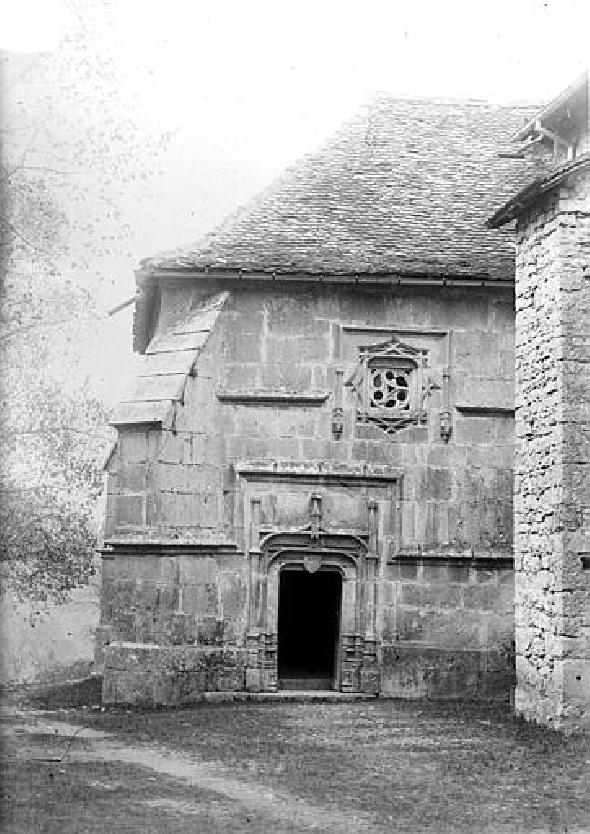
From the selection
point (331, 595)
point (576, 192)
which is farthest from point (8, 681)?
point (576, 192)

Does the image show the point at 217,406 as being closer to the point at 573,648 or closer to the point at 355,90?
the point at 355,90

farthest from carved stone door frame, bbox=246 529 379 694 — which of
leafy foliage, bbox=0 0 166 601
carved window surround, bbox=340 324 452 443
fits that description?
leafy foliage, bbox=0 0 166 601

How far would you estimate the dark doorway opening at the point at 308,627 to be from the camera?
1742 cm

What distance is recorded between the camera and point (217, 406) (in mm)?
17047

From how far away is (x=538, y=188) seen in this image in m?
13.8

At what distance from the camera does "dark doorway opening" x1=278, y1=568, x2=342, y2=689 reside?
57.2ft

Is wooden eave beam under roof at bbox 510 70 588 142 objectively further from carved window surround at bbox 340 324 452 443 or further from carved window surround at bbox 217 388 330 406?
carved window surround at bbox 217 388 330 406

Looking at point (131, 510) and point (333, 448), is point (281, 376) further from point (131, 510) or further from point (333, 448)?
point (131, 510)

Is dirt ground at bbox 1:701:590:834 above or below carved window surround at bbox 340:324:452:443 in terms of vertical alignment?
below

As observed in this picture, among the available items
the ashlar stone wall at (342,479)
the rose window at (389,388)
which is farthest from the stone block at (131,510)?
the rose window at (389,388)

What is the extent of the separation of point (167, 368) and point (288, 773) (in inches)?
268

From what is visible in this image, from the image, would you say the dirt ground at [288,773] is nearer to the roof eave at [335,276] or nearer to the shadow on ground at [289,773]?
the shadow on ground at [289,773]

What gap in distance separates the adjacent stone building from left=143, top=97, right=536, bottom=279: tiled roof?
8.95 ft

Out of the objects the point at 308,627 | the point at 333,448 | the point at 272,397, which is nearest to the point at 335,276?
the point at 272,397
